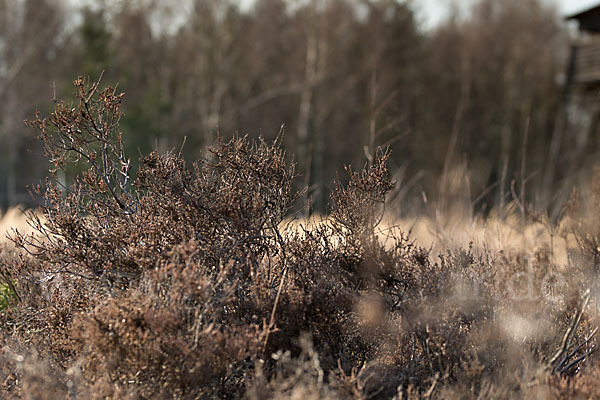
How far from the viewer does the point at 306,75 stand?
2391cm

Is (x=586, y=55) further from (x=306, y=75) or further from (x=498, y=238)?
(x=498, y=238)

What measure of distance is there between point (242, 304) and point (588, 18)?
17.6m

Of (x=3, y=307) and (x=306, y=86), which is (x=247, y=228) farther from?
(x=306, y=86)

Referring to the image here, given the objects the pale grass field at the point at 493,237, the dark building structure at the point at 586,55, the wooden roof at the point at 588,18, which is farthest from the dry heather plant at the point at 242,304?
the wooden roof at the point at 588,18

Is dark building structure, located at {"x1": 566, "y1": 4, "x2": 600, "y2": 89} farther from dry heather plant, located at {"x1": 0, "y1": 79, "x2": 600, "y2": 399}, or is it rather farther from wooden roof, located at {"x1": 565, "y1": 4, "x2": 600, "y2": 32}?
dry heather plant, located at {"x1": 0, "y1": 79, "x2": 600, "y2": 399}

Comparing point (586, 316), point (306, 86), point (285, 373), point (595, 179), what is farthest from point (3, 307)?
point (306, 86)

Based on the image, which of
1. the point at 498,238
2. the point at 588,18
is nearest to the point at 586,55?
the point at 588,18

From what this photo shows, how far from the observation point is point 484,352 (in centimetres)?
401

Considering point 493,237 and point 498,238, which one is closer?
point 498,238

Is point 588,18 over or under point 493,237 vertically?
over

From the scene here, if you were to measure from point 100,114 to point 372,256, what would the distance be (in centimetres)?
185

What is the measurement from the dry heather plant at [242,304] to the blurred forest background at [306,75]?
1574 centimetres

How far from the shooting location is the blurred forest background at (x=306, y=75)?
21.4 metres

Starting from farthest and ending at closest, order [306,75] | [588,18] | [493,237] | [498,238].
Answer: [306,75] → [588,18] → [493,237] → [498,238]
